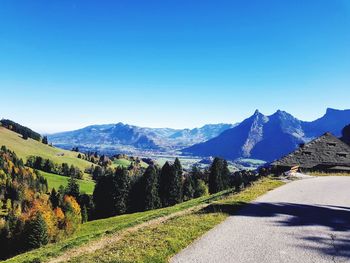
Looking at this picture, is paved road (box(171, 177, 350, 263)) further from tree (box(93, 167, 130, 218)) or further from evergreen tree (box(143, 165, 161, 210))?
tree (box(93, 167, 130, 218))

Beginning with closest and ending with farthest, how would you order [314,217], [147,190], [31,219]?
[314,217] → [31,219] → [147,190]

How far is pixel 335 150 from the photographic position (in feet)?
168

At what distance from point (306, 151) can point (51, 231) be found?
80.0 metres

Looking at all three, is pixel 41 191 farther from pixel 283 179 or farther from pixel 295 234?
pixel 295 234

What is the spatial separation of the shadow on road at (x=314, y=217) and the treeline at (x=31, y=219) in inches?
2882

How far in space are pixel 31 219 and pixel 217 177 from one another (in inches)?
2548

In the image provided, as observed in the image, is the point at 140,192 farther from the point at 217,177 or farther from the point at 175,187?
the point at 217,177

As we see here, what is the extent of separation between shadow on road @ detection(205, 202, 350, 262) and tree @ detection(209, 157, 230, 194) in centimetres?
10637

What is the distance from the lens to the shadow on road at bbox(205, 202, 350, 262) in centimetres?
1496

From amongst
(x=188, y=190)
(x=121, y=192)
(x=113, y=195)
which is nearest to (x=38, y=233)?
(x=113, y=195)

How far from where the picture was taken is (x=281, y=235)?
54.6ft

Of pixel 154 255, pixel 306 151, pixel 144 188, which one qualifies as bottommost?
pixel 144 188

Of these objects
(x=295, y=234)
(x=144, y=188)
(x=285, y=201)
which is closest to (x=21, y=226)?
(x=144, y=188)

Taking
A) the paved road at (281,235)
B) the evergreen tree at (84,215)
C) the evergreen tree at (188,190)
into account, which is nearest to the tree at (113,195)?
the evergreen tree at (84,215)
